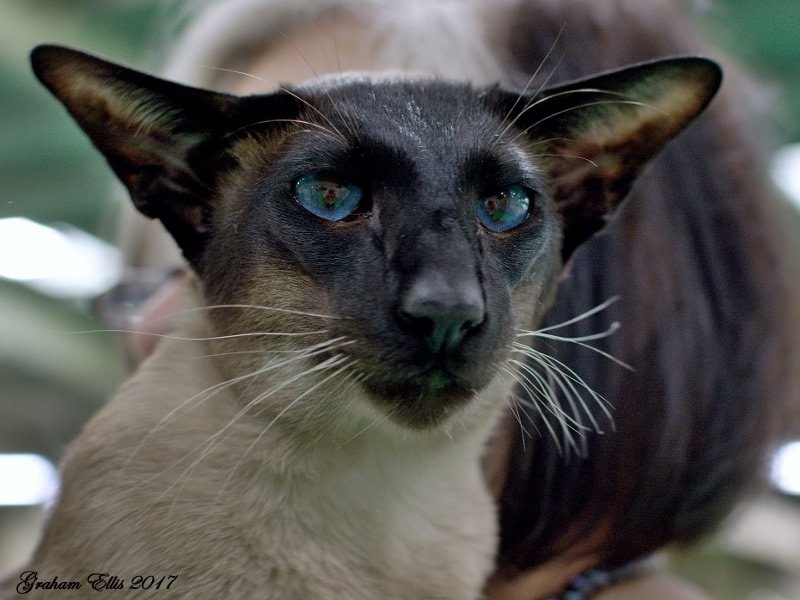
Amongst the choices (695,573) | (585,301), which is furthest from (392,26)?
(695,573)

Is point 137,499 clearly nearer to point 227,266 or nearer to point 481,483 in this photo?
point 227,266

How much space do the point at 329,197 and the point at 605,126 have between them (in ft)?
1.19

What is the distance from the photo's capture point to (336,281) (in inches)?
38.0

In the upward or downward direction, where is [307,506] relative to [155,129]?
downward

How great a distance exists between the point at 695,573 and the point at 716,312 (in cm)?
155

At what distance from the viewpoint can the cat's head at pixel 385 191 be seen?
36.5 inches

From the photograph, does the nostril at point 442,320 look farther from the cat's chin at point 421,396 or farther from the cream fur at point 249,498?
the cream fur at point 249,498

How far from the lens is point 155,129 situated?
3.27 ft

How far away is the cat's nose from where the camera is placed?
34.0 inches

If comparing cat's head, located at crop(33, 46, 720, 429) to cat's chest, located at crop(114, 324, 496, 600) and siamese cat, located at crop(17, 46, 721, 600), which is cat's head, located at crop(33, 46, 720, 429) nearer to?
siamese cat, located at crop(17, 46, 721, 600)

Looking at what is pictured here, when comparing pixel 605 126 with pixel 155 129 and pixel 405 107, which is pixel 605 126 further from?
pixel 155 129

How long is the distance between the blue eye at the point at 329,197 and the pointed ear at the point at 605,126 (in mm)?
248

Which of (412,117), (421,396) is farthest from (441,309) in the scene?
(412,117)

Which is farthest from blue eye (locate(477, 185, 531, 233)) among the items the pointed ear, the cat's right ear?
the cat's right ear
